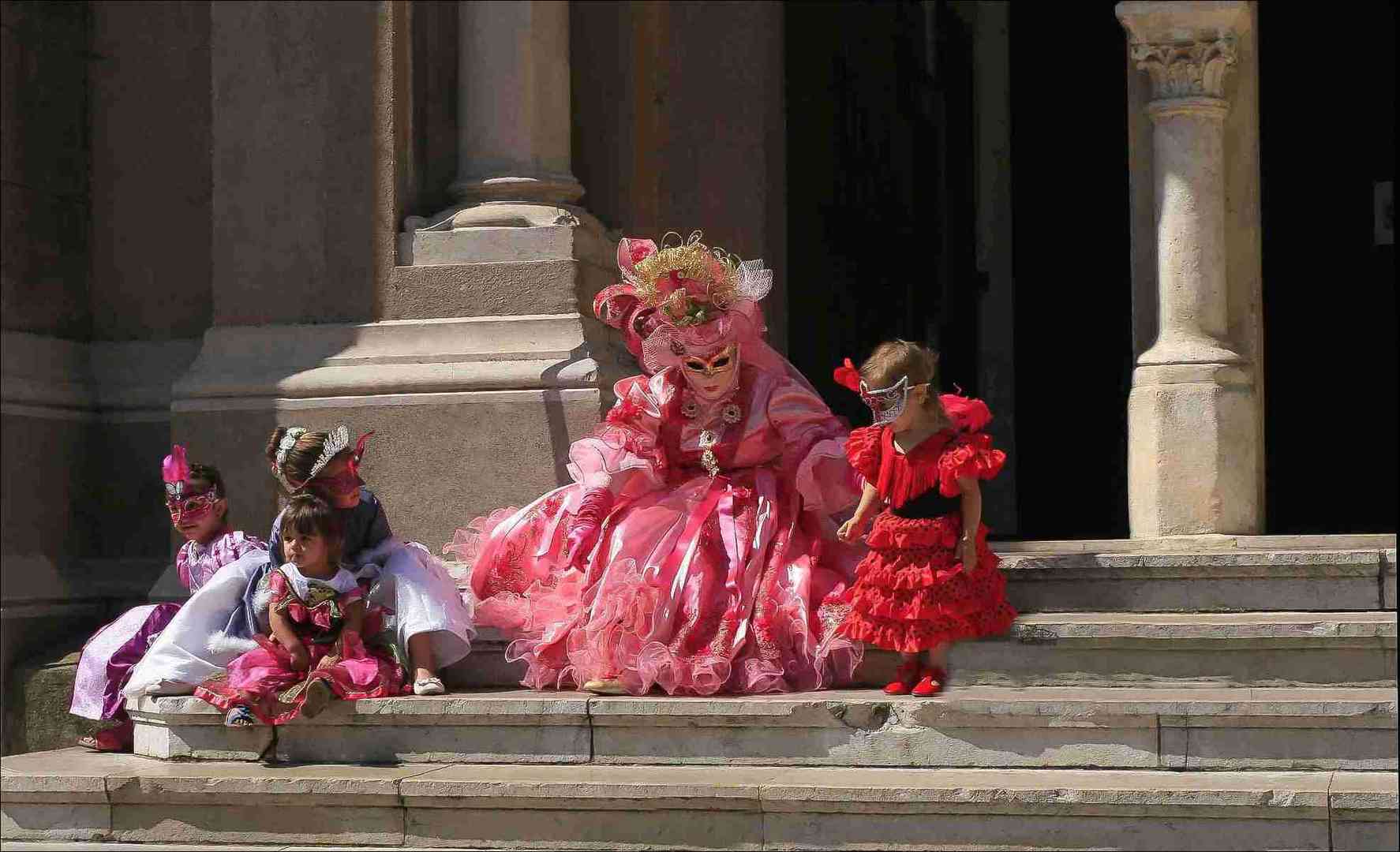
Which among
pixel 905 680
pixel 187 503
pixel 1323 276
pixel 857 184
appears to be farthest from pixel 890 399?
pixel 1323 276

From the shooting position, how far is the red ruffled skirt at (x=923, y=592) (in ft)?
20.1

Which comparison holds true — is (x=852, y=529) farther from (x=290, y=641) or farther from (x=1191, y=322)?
(x=290, y=641)

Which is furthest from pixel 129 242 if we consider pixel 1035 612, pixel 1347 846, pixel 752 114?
pixel 1347 846

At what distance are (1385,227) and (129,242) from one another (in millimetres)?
6310

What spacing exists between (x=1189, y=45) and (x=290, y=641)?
3.86m

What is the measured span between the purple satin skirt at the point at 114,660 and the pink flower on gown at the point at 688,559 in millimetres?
1177

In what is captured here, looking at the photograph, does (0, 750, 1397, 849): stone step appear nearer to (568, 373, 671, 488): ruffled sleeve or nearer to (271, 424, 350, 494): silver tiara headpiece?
(271, 424, 350, 494): silver tiara headpiece

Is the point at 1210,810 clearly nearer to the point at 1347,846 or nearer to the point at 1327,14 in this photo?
the point at 1347,846

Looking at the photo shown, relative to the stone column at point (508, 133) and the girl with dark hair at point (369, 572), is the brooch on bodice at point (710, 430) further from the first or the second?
the stone column at point (508, 133)

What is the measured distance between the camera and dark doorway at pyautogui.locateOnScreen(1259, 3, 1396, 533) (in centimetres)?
1055

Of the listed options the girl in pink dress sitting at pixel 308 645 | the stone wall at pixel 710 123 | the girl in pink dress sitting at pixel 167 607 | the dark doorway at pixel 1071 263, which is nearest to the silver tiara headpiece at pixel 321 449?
the girl in pink dress sitting at pixel 308 645

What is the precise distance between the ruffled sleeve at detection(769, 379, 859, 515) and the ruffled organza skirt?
0.34 ft

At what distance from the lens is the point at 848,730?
19.4ft

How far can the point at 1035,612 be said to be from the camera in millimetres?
6523
